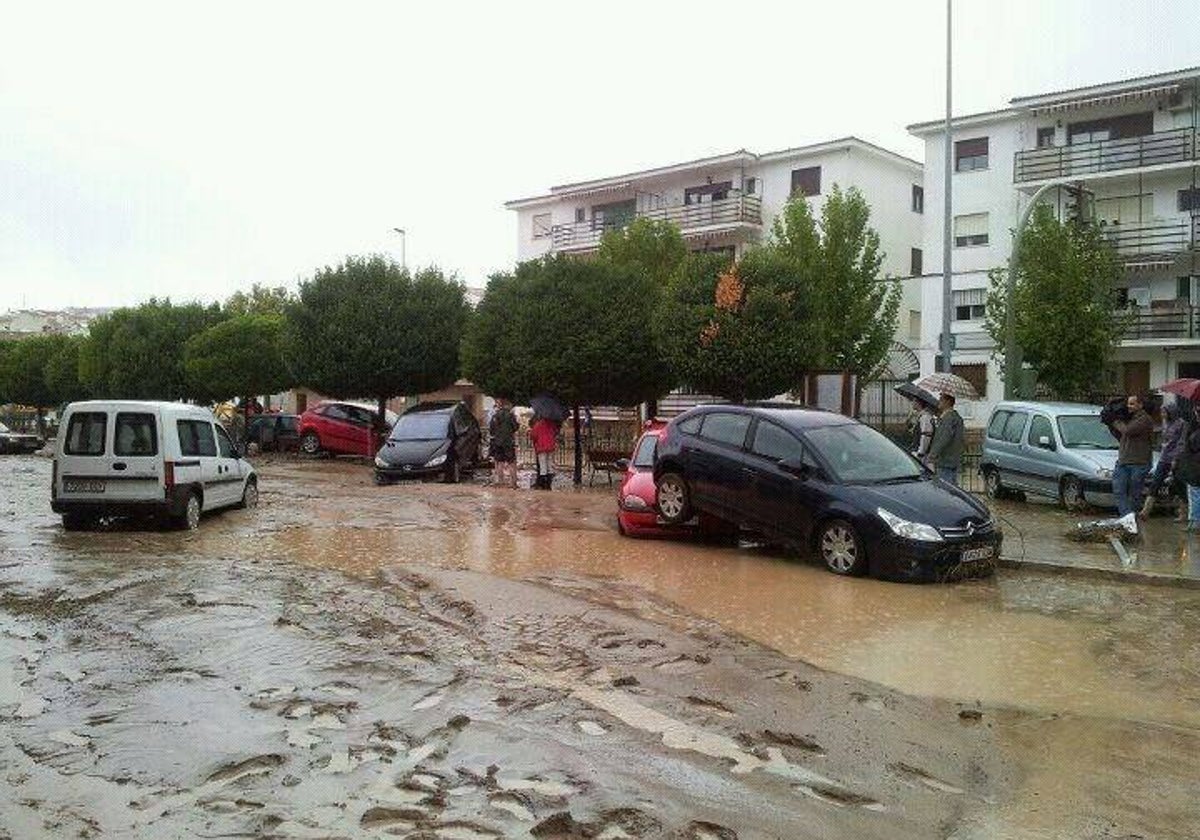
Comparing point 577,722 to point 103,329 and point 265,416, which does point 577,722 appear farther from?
point 103,329

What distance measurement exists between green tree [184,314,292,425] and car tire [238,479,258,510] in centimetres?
2019

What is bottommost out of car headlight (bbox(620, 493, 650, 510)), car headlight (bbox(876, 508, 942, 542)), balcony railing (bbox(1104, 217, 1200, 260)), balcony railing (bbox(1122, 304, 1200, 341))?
car headlight (bbox(620, 493, 650, 510))

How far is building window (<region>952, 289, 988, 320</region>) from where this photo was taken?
33.5m

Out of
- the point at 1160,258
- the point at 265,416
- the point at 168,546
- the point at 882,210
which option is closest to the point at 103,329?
the point at 265,416

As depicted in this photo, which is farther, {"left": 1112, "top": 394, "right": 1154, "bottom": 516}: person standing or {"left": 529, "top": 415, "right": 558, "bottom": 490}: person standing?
{"left": 529, "top": 415, "right": 558, "bottom": 490}: person standing

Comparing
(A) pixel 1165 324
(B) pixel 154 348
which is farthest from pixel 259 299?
(A) pixel 1165 324

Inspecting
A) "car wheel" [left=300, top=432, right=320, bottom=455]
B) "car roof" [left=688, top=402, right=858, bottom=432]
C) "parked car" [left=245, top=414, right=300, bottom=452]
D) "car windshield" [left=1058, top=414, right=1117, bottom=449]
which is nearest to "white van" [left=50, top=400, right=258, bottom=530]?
"car roof" [left=688, top=402, right=858, bottom=432]

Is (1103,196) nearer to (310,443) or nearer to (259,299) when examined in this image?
(310,443)

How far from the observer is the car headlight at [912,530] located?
9758 millimetres

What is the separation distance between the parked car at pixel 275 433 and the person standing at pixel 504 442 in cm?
1221

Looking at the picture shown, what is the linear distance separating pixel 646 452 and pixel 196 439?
20.0 ft

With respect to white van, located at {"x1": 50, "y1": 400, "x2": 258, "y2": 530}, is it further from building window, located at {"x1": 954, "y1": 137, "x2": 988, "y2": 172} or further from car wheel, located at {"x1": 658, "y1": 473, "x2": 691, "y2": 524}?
building window, located at {"x1": 954, "y1": 137, "x2": 988, "y2": 172}

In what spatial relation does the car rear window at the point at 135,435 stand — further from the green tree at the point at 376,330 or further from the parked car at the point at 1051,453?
the green tree at the point at 376,330

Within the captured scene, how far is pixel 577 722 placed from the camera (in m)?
5.56
